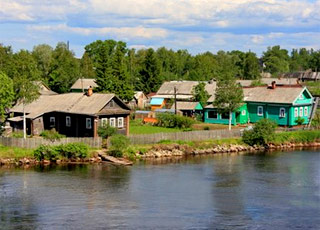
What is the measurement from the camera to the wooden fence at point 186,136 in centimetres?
4371

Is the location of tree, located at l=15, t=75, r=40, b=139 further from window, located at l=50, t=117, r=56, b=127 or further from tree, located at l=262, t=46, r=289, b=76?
tree, located at l=262, t=46, r=289, b=76

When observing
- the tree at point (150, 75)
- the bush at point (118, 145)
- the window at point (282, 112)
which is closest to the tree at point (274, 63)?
the tree at point (150, 75)

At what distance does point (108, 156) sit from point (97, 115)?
4803 mm

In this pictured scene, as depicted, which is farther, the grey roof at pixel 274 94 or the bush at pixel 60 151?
the grey roof at pixel 274 94

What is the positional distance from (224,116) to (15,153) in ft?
78.7

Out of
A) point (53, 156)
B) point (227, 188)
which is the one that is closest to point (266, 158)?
point (227, 188)

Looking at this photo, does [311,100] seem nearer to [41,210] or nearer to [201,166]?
[201,166]

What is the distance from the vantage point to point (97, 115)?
44062 millimetres

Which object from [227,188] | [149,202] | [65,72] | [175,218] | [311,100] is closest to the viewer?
[175,218]

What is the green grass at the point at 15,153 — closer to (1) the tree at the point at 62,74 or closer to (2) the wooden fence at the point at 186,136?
(2) the wooden fence at the point at 186,136

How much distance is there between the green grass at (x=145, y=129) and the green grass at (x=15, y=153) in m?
11.9

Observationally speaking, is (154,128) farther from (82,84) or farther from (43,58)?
(43,58)

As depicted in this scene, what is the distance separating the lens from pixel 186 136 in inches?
1815

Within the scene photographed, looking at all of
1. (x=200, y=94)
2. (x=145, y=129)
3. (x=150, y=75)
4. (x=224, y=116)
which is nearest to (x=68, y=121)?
(x=145, y=129)
